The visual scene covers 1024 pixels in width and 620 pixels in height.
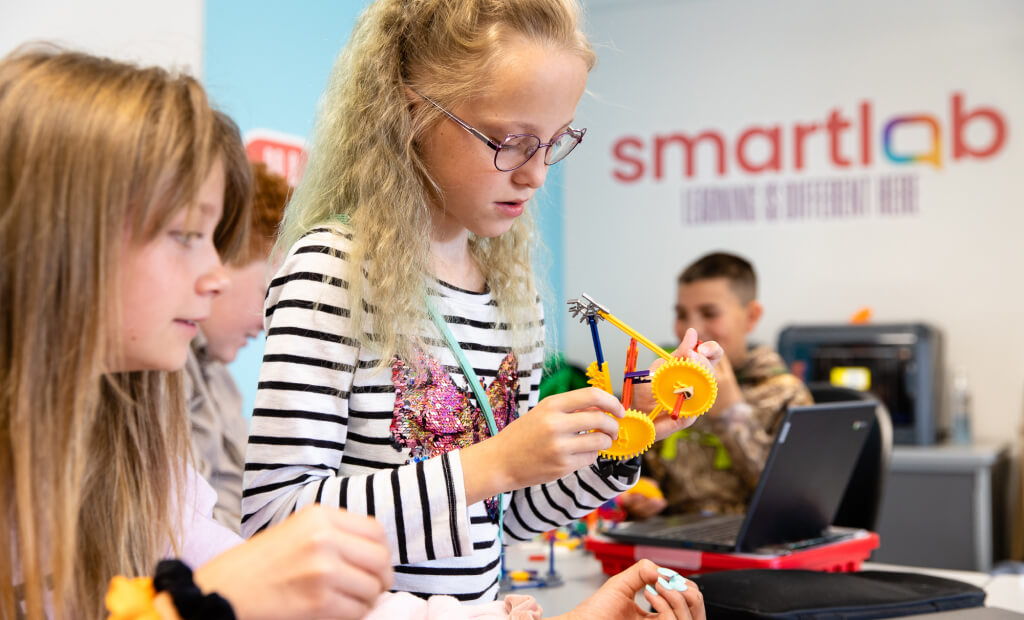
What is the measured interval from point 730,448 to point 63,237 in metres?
2.05

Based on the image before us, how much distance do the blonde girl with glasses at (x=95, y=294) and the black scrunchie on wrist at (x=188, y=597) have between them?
0.02 meters

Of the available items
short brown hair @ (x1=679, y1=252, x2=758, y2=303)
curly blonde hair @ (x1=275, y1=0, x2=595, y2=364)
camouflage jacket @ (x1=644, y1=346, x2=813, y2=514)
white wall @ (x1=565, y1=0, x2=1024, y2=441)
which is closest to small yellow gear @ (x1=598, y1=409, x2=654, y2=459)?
curly blonde hair @ (x1=275, y1=0, x2=595, y2=364)

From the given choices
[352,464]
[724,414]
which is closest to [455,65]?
[352,464]

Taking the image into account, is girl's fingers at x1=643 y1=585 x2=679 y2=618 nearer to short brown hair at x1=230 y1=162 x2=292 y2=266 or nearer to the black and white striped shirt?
the black and white striped shirt

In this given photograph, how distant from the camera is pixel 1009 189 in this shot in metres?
4.54

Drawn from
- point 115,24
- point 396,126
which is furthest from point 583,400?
point 115,24

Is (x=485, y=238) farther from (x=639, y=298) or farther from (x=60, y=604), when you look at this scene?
(x=639, y=298)

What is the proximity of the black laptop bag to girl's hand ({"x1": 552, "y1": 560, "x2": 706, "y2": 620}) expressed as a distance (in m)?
0.15

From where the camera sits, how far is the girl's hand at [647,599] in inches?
46.7

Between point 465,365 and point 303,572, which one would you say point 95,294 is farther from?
point 465,365

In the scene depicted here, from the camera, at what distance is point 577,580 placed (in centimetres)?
188

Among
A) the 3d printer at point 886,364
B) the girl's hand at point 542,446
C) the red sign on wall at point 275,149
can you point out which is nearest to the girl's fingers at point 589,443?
the girl's hand at point 542,446

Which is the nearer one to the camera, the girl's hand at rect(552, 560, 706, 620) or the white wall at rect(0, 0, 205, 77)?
the girl's hand at rect(552, 560, 706, 620)

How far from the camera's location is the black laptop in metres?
1.75
